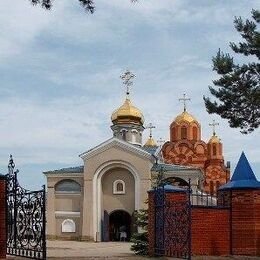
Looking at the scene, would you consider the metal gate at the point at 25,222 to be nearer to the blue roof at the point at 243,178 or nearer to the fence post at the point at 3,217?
the fence post at the point at 3,217

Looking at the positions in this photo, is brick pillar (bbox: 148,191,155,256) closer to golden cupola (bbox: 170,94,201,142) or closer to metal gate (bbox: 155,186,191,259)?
metal gate (bbox: 155,186,191,259)

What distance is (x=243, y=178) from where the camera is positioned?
1430 centimetres

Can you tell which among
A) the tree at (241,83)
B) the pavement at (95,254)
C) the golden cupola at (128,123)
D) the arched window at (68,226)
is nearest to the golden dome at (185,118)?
the golden cupola at (128,123)

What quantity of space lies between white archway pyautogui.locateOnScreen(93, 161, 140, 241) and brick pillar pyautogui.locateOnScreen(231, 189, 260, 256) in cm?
1984

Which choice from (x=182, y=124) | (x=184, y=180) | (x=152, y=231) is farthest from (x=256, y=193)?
(x=182, y=124)

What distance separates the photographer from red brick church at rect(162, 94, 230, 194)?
155 feet

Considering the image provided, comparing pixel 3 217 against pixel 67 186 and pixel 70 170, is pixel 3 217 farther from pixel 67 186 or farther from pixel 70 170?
pixel 70 170

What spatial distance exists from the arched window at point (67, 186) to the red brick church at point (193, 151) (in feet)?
42.5

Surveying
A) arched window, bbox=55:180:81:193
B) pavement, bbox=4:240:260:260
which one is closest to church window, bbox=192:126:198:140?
arched window, bbox=55:180:81:193

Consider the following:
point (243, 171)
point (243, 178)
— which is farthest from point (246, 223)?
point (243, 171)

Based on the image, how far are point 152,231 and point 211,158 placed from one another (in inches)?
1426

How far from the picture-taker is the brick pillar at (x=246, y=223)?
13.6m

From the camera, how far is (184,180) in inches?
1342

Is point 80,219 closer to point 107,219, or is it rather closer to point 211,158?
point 107,219
